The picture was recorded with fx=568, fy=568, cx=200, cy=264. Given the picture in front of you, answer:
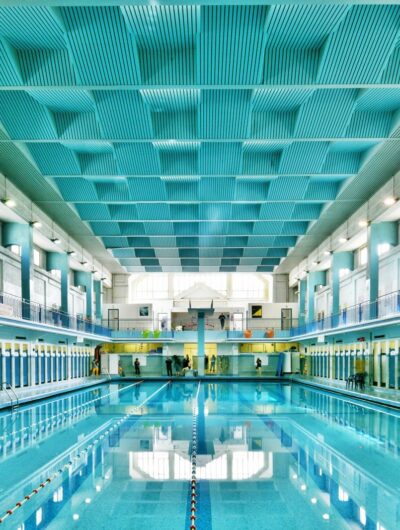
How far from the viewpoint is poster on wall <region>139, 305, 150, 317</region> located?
43969 mm

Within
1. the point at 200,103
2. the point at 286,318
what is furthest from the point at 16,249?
the point at 286,318

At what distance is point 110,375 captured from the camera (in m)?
38.1

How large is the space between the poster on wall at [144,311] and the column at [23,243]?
66.9 ft

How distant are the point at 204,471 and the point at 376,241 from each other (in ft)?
58.5

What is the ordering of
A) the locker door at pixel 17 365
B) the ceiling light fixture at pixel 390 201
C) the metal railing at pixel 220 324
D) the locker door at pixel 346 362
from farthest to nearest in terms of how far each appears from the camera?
the metal railing at pixel 220 324 < the locker door at pixel 346 362 < the locker door at pixel 17 365 < the ceiling light fixture at pixel 390 201

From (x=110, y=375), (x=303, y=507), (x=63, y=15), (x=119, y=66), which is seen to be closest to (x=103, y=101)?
(x=119, y=66)

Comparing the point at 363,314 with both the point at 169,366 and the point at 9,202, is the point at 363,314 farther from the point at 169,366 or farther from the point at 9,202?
the point at 169,366

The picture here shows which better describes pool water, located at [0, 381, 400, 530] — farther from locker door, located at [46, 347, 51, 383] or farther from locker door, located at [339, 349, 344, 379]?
locker door, located at [339, 349, 344, 379]

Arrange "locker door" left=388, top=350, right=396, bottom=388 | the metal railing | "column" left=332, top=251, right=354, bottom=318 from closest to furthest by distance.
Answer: "locker door" left=388, top=350, right=396, bottom=388, "column" left=332, top=251, right=354, bottom=318, the metal railing

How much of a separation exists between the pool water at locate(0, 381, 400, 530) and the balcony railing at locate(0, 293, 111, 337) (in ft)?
18.9

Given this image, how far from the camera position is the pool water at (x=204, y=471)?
229 inches

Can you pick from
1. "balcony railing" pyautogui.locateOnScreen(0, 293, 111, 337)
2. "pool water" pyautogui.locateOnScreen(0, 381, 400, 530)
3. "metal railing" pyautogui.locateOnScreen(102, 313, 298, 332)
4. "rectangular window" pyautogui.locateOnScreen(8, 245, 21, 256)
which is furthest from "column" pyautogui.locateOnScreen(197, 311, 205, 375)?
"pool water" pyautogui.locateOnScreen(0, 381, 400, 530)

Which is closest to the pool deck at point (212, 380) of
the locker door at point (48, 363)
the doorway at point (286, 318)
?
the locker door at point (48, 363)

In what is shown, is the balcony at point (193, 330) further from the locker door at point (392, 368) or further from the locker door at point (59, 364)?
the locker door at point (392, 368)
